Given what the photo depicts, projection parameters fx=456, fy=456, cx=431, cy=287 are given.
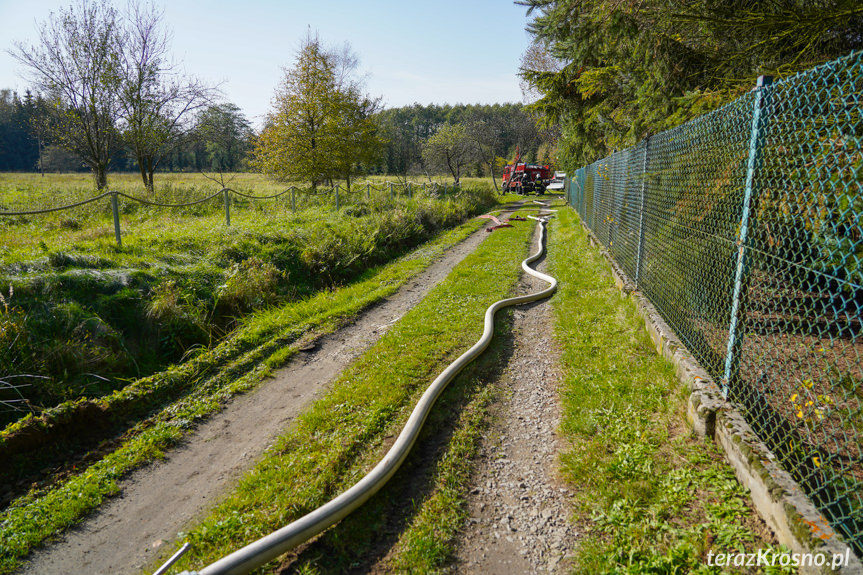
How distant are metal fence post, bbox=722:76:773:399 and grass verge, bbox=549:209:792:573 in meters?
0.54

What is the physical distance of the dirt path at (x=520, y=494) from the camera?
7.85 ft

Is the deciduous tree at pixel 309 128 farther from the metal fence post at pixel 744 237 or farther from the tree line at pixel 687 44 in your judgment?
the metal fence post at pixel 744 237

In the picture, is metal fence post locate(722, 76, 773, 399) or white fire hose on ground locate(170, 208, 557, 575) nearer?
white fire hose on ground locate(170, 208, 557, 575)

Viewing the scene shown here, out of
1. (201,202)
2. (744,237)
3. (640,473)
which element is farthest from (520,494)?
(201,202)

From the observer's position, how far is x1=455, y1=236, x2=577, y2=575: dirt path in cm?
239

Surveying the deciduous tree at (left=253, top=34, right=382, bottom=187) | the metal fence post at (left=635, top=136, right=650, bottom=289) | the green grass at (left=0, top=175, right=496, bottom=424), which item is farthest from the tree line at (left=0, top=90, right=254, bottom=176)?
the metal fence post at (left=635, top=136, right=650, bottom=289)

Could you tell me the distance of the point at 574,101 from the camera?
13.5 meters

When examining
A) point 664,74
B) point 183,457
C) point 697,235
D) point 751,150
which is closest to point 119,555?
point 183,457

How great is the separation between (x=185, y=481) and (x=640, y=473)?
3.04 meters

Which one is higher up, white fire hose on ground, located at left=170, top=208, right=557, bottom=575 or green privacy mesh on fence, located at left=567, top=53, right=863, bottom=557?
green privacy mesh on fence, located at left=567, top=53, right=863, bottom=557

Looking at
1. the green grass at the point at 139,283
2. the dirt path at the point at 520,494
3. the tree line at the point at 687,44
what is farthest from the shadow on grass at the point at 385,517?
the tree line at the point at 687,44

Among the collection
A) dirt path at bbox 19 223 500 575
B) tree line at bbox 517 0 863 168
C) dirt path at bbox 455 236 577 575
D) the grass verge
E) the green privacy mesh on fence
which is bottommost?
dirt path at bbox 19 223 500 575

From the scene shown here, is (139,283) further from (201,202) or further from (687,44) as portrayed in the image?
(687,44)

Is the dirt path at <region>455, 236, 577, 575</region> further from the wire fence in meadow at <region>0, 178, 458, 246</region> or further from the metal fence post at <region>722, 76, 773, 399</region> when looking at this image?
the wire fence in meadow at <region>0, 178, 458, 246</region>
